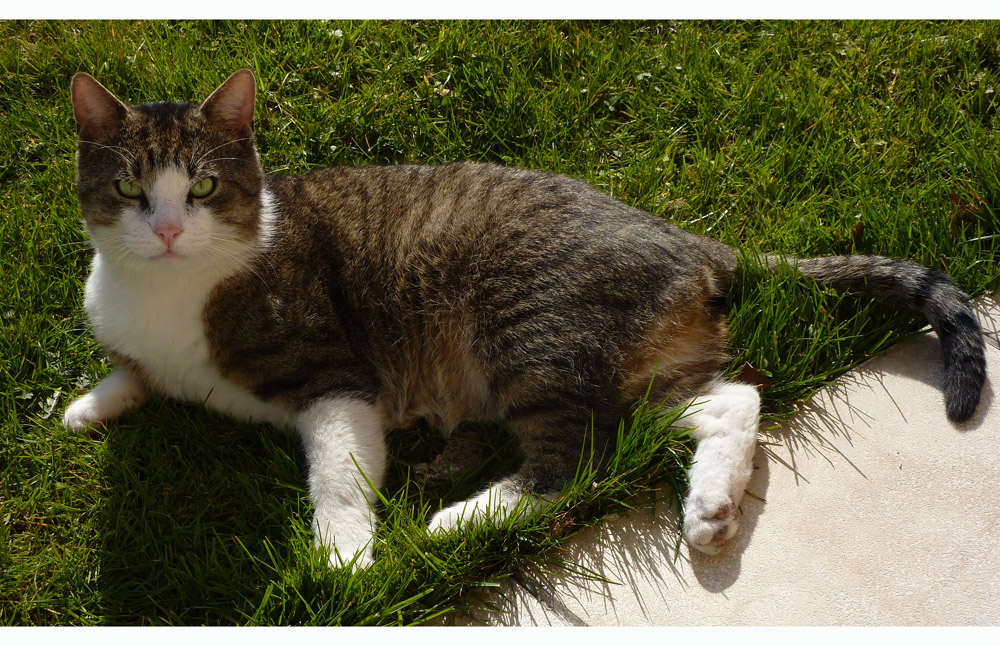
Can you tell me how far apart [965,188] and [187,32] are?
Result: 13.1ft

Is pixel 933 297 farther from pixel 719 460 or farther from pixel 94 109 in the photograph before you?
pixel 94 109

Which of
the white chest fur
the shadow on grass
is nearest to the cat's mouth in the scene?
the white chest fur

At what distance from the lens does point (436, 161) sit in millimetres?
4066

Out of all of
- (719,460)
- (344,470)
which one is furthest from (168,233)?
(719,460)

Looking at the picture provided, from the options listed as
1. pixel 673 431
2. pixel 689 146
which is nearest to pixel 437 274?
pixel 673 431

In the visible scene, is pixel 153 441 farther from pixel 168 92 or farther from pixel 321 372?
pixel 168 92

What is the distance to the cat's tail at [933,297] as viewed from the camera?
293cm

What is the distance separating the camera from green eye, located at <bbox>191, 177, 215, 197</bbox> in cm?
278

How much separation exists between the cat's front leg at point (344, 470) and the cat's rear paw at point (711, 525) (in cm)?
107

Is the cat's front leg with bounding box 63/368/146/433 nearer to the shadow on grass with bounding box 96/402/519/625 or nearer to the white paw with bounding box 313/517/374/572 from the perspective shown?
the shadow on grass with bounding box 96/402/519/625

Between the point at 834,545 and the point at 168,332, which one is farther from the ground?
A: the point at 168,332

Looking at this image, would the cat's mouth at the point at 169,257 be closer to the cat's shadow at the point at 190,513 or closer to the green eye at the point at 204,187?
the green eye at the point at 204,187

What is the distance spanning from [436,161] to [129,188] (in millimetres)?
1667

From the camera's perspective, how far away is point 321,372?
9.90ft
